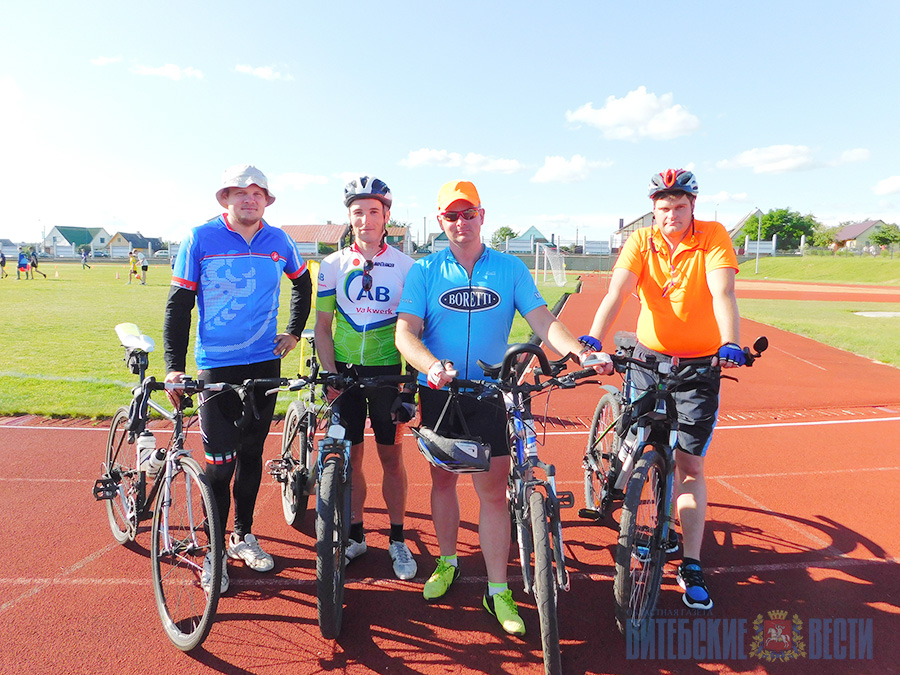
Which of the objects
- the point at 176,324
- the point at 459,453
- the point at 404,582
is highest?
the point at 176,324

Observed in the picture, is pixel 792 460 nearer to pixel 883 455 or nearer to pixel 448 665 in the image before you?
pixel 883 455

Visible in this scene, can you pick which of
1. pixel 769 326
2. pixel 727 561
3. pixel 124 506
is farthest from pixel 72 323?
pixel 769 326

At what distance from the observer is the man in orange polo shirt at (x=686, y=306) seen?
9.98 feet

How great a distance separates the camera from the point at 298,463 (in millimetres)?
3885

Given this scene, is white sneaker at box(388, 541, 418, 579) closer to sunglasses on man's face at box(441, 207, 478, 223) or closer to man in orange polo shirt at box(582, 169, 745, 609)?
man in orange polo shirt at box(582, 169, 745, 609)

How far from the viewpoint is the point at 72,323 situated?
13344 mm

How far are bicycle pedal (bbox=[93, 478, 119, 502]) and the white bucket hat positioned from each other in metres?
1.91

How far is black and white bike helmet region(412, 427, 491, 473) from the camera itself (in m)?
2.59

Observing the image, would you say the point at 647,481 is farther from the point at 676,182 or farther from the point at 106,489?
the point at 106,489

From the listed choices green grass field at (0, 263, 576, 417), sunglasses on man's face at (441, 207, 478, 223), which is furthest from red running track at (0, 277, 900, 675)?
sunglasses on man's face at (441, 207, 478, 223)

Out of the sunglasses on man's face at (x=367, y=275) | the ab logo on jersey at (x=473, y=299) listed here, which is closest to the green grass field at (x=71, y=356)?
the sunglasses on man's face at (x=367, y=275)

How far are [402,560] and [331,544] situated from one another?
2.70ft

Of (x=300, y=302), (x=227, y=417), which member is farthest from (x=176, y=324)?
(x=300, y=302)

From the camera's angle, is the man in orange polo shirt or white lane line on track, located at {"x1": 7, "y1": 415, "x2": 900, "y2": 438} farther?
white lane line on track, located at {"x1": 7, "y1": 415, "x2": 900, "y2": 438}
